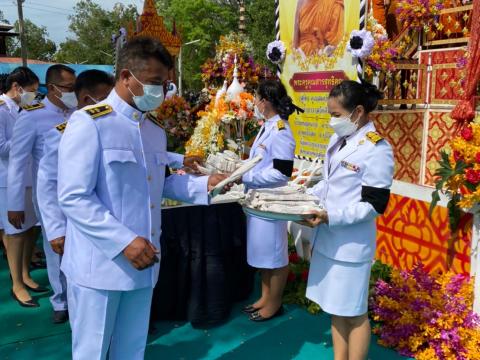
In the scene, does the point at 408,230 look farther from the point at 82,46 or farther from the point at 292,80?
the point at 82,46

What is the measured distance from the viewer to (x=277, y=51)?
561cm

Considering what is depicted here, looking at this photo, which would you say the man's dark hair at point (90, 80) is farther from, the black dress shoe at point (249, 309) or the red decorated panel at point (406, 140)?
the red decorated panel at point (406, 140)

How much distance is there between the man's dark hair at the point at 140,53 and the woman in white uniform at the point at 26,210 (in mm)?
2307

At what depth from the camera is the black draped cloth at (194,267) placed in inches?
143

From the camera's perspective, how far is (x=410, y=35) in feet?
25.3

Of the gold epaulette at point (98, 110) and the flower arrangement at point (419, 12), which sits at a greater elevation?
the flower arrangement at point (419, 12)

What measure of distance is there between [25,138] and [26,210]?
2.62ft

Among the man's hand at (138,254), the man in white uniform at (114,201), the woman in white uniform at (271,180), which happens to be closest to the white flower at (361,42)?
the woman in white uniform at (271,180)

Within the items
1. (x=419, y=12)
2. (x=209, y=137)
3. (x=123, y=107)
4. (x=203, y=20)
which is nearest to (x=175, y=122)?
(x=209, y=137)

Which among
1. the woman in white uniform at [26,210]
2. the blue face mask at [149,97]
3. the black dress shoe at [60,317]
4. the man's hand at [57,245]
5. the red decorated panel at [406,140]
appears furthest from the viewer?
the red decorated panel at [406,140]

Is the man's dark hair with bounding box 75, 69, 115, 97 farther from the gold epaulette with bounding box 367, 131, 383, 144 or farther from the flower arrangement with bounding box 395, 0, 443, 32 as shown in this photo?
the flower arrangement with bounding box 395, 0, 443, 32

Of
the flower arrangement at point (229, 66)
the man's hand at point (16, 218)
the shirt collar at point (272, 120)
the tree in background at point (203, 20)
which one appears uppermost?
the tree in background at point (203, 20)

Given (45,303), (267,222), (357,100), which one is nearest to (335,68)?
(267,222)

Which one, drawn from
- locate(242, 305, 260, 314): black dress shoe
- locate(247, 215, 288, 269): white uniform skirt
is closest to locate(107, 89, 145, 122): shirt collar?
locate(247, 215, 288, 269): white uniform skirt
